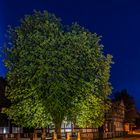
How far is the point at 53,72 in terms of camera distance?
1387 inches

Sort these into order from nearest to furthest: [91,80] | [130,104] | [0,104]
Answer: [91,80] → [0,104] → [130,104]

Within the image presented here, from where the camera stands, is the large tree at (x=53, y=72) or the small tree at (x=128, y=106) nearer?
the large tree at (x=53, y=72)

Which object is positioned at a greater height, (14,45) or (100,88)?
(14,45)

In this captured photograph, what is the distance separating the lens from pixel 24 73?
36.3m

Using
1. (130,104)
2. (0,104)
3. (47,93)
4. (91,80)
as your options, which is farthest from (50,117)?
(130,104)

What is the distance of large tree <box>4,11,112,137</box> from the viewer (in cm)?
3512

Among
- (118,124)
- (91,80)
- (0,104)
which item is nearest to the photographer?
(91,80)

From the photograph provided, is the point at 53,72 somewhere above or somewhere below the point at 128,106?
below

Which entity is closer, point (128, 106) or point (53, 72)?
point (53, 72)

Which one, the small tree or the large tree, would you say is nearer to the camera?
the large tree

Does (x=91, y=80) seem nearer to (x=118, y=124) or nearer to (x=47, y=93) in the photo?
(x=47, y=93)

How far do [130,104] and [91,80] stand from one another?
82.4 m

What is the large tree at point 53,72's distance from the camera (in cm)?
3512

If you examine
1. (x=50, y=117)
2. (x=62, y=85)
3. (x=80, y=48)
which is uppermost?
(x=80, y=48)
